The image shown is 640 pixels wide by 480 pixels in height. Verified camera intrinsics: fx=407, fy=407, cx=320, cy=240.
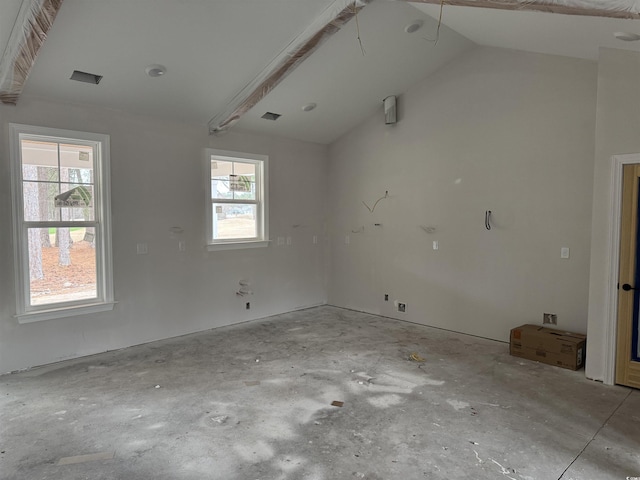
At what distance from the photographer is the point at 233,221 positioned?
18.7ft

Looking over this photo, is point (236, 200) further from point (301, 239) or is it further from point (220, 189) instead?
point (301, 239)

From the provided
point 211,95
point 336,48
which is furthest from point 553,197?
point 211,95

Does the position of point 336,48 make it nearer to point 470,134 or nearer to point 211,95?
point 211,95

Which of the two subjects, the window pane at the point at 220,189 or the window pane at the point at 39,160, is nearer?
the window pane at the point at 39,160

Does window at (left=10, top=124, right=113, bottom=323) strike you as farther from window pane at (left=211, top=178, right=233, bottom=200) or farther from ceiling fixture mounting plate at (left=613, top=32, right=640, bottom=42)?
ceiling fixture mounting plate at (left=613, top=32, right=640, bottom=42)

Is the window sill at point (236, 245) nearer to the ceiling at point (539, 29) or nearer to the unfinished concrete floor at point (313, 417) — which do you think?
the unfinished concrete floor at point (313, 417)

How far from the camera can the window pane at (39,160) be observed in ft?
13.1

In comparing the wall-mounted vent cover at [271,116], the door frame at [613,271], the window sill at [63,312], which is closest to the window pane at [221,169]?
the wall-mounted vent cover at [271,116]

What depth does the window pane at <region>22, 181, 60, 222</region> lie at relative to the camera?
157 inches

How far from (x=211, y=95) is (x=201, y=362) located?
2.92 m

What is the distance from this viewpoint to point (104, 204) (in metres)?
4.41

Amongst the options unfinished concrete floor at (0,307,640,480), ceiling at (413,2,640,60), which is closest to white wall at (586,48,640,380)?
ceiling at (413,2,640,60)

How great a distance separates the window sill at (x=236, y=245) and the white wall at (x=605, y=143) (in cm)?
400

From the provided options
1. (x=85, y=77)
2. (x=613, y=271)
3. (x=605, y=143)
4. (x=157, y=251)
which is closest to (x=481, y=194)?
(x=605, y=143)
